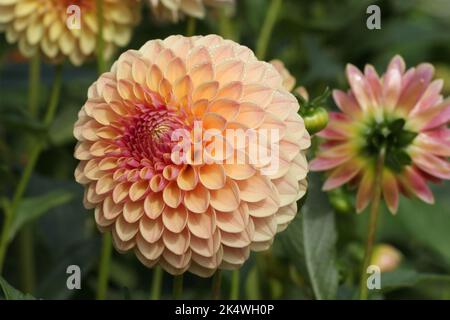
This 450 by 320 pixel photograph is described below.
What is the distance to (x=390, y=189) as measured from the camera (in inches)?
34.8

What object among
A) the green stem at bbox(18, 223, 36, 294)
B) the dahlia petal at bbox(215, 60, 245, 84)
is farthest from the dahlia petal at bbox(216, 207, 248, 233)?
the green stem at bbox(18, 223, 36, 294)

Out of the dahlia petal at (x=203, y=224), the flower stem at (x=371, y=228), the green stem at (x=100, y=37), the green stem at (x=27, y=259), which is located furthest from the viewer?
the green stem at (x=27, y=259)

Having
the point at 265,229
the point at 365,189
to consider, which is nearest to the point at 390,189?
the point at 365,189

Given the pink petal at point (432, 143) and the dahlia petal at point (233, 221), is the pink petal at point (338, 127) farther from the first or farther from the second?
the dahlia petal at point (233, 221)

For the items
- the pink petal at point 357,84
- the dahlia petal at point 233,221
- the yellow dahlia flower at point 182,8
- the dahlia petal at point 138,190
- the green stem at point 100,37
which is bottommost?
the dahlia petal at point 233,221

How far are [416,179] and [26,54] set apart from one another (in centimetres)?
45

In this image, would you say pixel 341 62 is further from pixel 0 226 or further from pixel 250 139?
pixel 250 139

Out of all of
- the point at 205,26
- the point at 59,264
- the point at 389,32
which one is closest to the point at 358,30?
the point at 389,32

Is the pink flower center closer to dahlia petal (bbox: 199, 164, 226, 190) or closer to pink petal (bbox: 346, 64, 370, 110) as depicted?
dahlia petal (bbox: 199, 164, 226, 190)

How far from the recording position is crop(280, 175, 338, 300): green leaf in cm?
91

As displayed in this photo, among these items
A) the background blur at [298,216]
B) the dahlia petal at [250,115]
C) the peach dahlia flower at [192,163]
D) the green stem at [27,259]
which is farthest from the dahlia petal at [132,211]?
the green stem at [27,259]

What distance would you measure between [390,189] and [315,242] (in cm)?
9

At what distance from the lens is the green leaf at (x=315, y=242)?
2.99 feet

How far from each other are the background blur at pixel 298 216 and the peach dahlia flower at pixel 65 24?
0.10 metres
